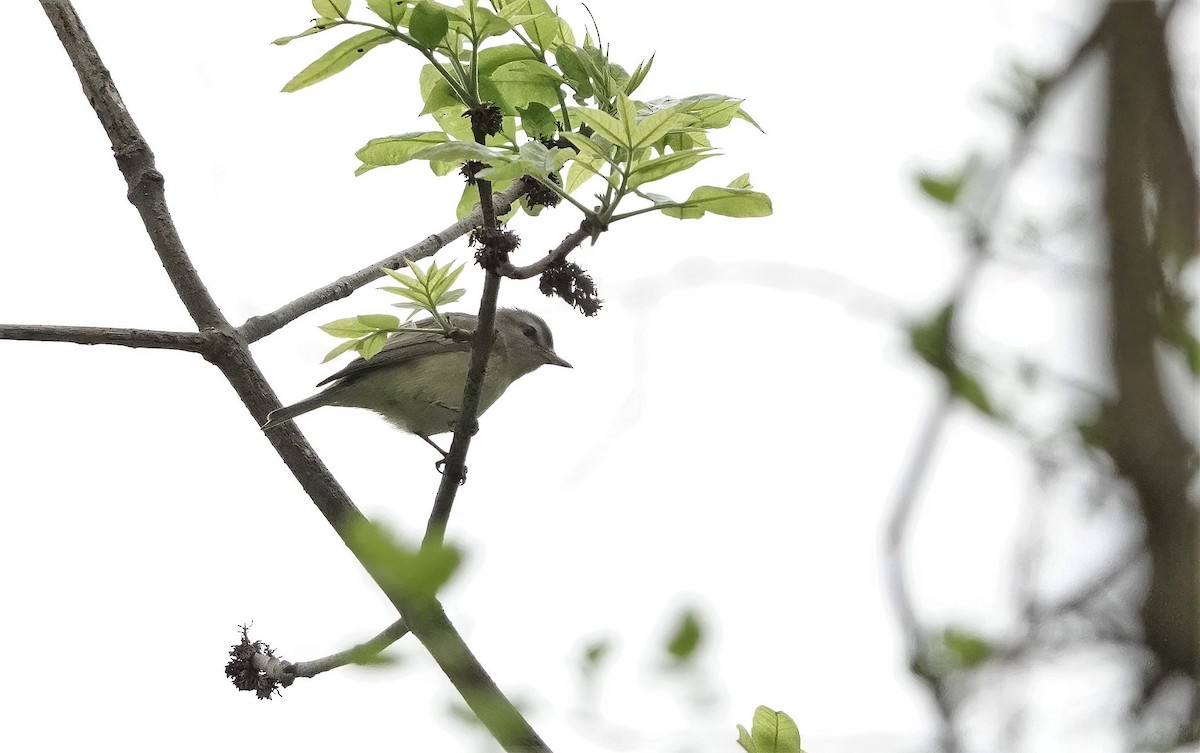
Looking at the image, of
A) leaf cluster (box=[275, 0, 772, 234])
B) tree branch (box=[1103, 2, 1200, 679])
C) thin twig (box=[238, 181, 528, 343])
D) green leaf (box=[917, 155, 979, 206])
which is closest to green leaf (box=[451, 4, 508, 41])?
leaf cluster (box=[275, 0, 772, 234])

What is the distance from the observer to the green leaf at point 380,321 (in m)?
2.99

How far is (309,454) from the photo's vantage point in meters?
3.64

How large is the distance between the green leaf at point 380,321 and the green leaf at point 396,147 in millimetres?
369

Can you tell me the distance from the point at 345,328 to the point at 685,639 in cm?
169

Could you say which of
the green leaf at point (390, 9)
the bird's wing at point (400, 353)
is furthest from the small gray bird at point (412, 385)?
the green leaf at point (390, 9)

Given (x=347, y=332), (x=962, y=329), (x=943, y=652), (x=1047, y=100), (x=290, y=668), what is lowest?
(x=943, y=652)

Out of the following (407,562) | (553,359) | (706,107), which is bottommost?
(407,562)

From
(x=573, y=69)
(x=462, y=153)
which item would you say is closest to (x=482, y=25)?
(x=573, y=69)

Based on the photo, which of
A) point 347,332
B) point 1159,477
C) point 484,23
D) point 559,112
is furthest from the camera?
point 347,332

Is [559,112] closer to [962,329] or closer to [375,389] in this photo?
[962,329]

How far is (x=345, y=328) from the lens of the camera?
3.14 meters

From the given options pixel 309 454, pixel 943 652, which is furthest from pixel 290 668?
pixel 943 652

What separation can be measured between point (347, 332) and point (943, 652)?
84.2 inches

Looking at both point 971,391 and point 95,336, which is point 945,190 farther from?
point 95,336
